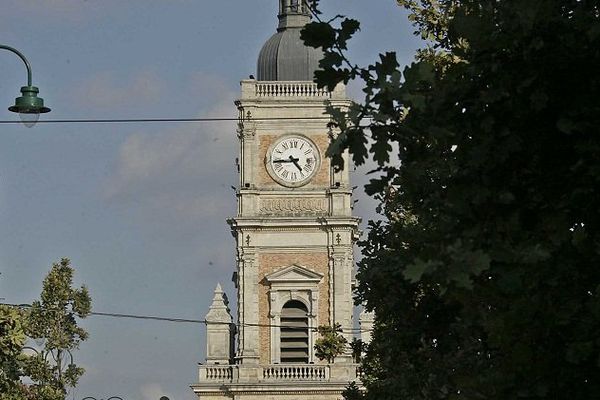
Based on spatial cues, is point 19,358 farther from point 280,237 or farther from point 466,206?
point 280,237

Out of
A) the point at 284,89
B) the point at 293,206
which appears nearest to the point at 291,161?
the point at 293,206

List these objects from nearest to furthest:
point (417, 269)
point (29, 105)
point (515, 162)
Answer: point (417, 269), point (515, 162), point (29, 105)

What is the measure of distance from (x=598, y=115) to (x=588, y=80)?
0.26m

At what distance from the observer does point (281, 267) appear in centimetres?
6088

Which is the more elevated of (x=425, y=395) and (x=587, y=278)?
(x=425, y=395)

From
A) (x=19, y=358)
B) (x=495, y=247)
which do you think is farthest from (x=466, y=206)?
(x=19, y=358)

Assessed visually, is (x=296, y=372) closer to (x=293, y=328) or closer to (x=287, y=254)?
(x=293, y=328)

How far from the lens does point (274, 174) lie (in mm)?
61875

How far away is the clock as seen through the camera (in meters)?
61.6

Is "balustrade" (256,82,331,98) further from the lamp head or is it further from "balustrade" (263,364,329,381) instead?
the lamp head

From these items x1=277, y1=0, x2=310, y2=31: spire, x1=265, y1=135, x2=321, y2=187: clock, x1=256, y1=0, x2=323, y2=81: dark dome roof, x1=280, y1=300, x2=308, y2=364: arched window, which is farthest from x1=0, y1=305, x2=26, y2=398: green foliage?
x1=277, y1=0, x2=310, y2=31: spire

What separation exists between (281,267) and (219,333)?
3.99 meters

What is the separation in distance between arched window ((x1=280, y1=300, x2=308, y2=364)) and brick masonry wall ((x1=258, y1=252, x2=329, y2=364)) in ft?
1.90

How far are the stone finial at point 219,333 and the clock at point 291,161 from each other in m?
5.24
